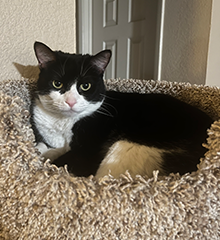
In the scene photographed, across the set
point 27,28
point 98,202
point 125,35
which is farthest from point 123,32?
point 98,202

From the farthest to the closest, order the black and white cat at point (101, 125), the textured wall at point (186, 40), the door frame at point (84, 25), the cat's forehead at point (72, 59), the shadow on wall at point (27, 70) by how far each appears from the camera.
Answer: the door frame at point (84, 25) → the textured wall at point (186, 40) → the shadow on wall at point (27, 70) → the cat's forehead at point (72, 59) → the black and white cat at point (101, 125)

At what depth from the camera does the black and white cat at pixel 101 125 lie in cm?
77

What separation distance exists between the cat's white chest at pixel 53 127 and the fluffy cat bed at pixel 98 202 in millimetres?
344

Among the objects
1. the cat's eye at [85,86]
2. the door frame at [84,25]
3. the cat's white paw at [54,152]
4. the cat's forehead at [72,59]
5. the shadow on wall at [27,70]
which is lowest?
the cat's white paw at [54,152]

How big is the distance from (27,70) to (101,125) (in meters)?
0.50

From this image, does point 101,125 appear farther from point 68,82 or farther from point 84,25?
point 84,25

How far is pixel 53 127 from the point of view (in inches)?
35.1

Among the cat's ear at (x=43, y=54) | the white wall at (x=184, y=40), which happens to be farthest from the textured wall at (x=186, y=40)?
the cat's ear at (x=43, y=54)

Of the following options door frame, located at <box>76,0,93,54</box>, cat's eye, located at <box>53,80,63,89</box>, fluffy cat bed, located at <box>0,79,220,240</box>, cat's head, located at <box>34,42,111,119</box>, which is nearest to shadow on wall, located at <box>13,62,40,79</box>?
cat's head, located at <box>34,42,111,119</box>

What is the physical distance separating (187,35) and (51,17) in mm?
1126

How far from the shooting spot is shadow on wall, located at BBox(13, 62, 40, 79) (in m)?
1.03

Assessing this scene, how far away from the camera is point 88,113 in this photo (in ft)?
3.00

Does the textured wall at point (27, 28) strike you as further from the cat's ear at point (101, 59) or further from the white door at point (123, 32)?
the white door at point (123, 32)

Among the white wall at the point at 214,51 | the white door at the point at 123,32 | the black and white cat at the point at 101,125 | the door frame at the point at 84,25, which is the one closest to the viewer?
the black and white cat at the point at 101,125
